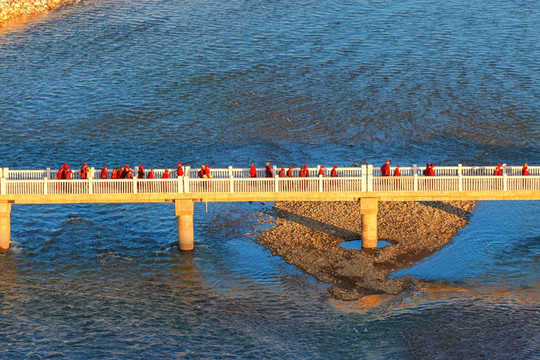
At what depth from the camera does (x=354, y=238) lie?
50500mm

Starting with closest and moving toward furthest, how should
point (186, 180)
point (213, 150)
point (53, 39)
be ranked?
point (186, 180), point (213, 150), point (53, 39)

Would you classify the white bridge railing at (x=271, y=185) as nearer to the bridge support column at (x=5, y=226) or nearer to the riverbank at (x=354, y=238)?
the bridge support column at (x=5, y=226)

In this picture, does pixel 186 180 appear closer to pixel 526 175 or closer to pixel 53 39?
pixel 526 175

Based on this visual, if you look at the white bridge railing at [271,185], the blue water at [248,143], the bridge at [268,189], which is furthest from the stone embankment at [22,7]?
the bridge at [268,189]

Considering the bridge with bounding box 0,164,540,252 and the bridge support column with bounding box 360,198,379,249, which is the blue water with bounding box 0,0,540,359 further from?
the bridge support column with bounding box 360,198,379,249

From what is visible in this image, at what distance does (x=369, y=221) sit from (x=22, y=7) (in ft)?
213

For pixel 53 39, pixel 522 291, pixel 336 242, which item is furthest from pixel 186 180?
pixel 53 39

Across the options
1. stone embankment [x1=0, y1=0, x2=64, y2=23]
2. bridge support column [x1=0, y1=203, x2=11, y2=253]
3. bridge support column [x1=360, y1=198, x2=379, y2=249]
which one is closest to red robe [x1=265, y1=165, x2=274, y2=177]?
bridge support column [x1=360, y1=198, x2=379, y2=249]

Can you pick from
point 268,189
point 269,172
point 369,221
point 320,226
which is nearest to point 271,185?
point 268,189

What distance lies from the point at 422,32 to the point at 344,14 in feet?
29.9

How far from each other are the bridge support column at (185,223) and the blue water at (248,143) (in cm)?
98

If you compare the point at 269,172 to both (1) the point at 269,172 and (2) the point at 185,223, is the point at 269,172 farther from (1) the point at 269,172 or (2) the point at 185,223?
(2) the point at 185,223

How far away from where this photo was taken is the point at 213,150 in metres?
67.6

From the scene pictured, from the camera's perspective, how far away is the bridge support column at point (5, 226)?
160 feet
